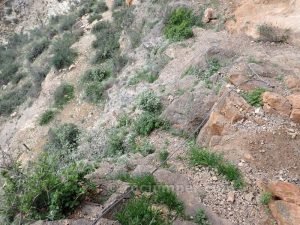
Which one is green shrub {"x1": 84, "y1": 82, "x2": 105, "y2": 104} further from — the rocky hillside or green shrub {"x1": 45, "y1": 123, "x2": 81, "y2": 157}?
green shrub {"x1": 45, "y1": 123, "x2": 81, "y2": 157}

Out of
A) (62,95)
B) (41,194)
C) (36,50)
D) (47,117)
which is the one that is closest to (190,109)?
(41,194)

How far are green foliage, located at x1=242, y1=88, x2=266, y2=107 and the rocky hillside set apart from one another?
0.02 meters

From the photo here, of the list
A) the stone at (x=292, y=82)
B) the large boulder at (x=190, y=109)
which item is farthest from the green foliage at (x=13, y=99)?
the stone at (x=292, y=82)

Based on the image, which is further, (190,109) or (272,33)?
(272,33)

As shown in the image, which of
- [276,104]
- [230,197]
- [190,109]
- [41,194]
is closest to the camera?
[41,194]

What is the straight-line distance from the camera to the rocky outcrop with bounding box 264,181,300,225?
4.91m

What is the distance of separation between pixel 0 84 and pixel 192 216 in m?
13.0

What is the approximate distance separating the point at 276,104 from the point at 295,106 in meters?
0.29

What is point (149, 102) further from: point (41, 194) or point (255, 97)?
point (41, 194)

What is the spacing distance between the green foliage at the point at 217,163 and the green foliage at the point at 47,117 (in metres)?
6.91

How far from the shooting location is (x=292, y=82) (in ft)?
23.0

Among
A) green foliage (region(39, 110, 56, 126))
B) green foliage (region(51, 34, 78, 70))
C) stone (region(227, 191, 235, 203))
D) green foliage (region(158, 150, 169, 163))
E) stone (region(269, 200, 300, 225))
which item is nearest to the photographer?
stone (region(269, 200, 300, 225))

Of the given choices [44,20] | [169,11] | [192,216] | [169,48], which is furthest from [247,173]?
[44,20]

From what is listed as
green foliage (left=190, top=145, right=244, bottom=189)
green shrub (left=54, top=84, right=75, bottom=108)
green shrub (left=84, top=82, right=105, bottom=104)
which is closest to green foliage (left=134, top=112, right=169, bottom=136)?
green foliage (left=190, top=145, right=244, bottom=189)
